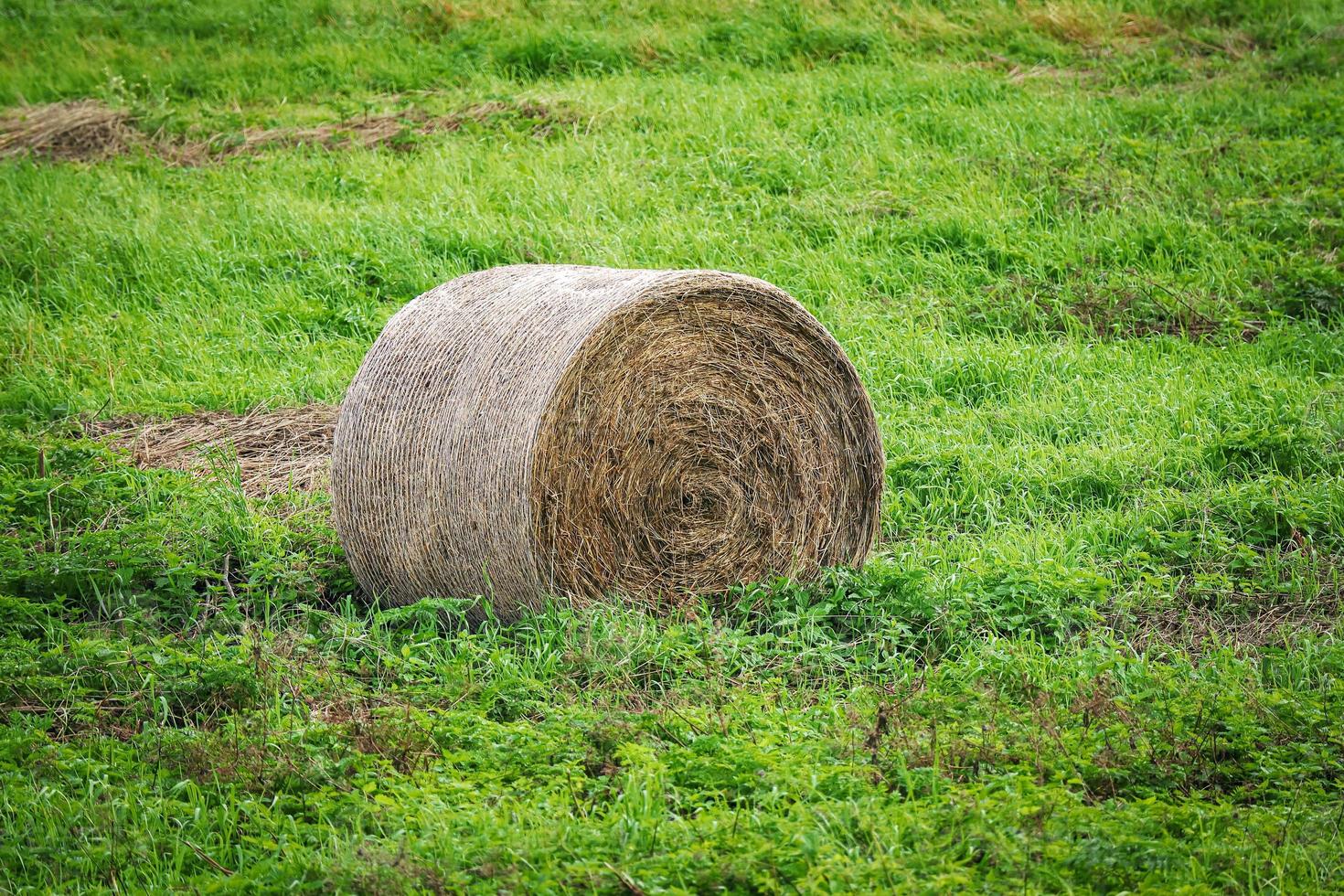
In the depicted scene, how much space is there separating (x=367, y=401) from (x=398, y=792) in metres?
2.28

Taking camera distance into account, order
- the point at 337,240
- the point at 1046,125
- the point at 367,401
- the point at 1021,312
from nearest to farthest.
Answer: the point at 367,401
the point at 1021,312
the point at 337,240
the point at 1046,125

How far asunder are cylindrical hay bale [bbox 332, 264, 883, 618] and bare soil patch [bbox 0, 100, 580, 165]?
7466 mm

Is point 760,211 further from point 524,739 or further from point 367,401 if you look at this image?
point 524,739

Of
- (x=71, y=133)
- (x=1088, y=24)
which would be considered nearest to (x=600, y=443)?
(x=71, y=133)

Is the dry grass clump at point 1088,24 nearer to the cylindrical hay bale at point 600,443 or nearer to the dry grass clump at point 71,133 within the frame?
the dry grass clump at point 71,133

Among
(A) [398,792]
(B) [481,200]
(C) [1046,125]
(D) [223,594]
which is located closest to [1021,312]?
(C) [1046,125]

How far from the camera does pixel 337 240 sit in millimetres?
10750

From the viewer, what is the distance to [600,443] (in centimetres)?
573

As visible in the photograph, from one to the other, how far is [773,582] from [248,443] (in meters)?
3.71

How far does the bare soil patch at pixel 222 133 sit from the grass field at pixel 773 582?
81mm

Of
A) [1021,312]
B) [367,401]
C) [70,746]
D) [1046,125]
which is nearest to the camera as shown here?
[70,746]

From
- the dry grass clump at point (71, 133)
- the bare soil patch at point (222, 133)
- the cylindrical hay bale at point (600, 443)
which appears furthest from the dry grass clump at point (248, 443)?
the dry grass clump at point (71, 133)

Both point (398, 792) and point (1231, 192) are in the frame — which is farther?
point (1231, 192)

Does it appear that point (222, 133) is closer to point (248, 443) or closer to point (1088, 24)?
point (248, 443)
